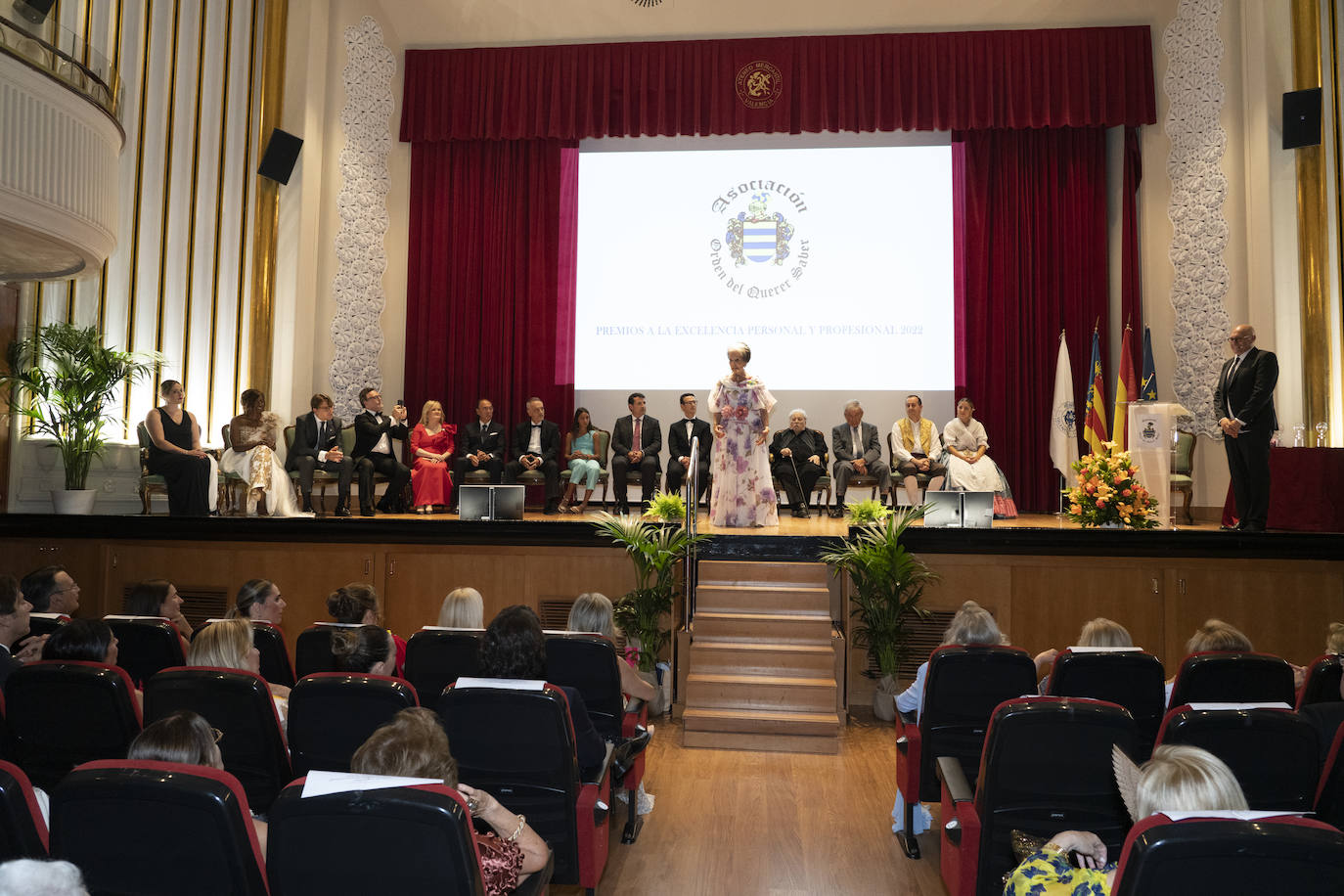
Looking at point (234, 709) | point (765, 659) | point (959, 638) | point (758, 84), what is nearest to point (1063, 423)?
point (758, 84)

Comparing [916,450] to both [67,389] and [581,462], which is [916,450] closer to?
[581,462]

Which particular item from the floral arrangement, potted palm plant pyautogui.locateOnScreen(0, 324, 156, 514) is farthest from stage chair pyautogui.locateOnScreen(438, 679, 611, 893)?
potted palm plant pyautogui.locateOnScreen(0, 324, 156, 514)

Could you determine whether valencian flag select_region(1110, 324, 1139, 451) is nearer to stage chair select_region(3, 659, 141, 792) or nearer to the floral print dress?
the floral print dress

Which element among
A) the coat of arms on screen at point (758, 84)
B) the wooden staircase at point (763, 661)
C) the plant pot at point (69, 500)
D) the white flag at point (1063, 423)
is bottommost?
the wooden staircase at point (763, 661)

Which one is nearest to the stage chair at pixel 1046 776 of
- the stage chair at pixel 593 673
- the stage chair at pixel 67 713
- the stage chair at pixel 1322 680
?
the stage chair at pixel 1322 680

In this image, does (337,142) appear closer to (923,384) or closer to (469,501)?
(469,501)

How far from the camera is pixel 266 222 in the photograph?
28.5ft

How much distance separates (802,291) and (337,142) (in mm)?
4698

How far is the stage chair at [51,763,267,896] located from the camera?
1.55 metres

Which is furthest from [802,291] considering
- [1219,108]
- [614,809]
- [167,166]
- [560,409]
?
[614,809]

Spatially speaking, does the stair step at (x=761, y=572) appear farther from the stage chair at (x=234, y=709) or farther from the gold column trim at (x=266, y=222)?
the gold column trim at (x=266, y=222)

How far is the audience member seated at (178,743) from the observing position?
177cm

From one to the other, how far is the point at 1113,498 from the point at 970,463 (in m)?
1.97

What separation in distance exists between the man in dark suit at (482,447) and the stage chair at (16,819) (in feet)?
23.5
